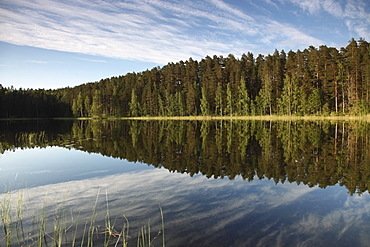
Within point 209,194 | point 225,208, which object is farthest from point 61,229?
point 209,194

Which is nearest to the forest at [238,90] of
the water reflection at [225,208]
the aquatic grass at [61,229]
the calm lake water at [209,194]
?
→ the calm lake water at [209,194]

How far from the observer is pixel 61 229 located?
606cm

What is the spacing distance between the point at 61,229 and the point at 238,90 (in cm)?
7471

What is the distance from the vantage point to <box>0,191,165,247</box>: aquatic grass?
5.49 meters

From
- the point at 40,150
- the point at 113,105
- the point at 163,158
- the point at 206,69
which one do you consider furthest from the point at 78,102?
the point at 163,158

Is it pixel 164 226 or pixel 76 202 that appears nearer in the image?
pixel 164 226

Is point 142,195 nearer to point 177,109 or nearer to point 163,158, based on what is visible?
point 163,158

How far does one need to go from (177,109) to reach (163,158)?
71.8 meters

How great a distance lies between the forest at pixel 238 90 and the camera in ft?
194

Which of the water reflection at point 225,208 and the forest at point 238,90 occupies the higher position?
the forest at point 238,90

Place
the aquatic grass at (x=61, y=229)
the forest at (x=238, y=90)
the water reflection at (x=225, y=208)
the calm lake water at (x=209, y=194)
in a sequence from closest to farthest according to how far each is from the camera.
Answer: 1. the aquatic grass at (x=61, y=229)
2. the water reflection at (x=225, y=208)
3. the calm lake water at (x=209, y=194)
4. the forest at (x=238, y=90)

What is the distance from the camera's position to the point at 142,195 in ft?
28.8

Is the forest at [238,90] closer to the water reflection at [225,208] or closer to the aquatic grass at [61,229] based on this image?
the water reflection at [225,208]

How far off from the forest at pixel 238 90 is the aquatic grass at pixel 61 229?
56821 millimetres
